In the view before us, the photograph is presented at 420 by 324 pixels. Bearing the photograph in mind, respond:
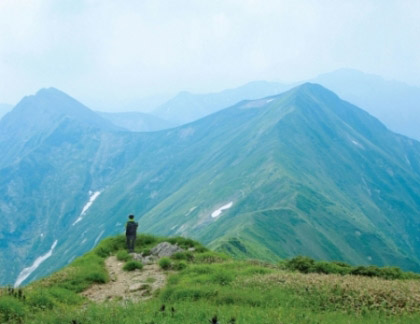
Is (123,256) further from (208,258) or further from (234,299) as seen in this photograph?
(234,299)

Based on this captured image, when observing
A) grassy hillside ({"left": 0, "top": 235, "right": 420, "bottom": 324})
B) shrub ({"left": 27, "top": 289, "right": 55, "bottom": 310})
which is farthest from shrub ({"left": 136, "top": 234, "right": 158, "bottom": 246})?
shrub ({"left": 27, "top": 289, "right": 55, "bottom": 310})

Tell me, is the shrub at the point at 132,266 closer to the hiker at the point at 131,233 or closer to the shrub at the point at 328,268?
the hiker at the point at 131,233

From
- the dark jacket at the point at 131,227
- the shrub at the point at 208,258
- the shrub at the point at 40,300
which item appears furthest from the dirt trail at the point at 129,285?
the dark jacket at the point at 131,227

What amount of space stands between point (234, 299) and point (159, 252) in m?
11.8

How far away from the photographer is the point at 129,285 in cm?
2000

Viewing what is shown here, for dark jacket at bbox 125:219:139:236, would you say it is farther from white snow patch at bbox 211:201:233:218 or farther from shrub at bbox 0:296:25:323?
white snow patch at bbox 211:201:233:218

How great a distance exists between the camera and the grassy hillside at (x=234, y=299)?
12.8 meters

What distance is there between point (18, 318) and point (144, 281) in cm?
700

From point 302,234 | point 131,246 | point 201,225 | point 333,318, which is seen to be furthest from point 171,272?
point 201,225

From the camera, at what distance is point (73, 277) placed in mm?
20453

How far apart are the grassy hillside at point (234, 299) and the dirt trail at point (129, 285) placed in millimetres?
537

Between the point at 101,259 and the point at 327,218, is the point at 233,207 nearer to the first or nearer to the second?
the point at 327,218

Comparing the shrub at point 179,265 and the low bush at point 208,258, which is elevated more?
the shrub at point 179,265

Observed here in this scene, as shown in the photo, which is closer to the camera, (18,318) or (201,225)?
(18,318)
